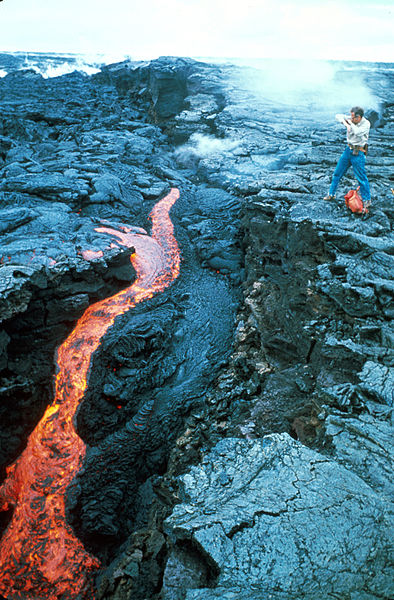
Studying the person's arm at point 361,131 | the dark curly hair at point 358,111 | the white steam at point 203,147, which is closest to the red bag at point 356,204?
the person's arm at point 361,131

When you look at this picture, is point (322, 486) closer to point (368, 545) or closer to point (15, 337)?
point (368, 545)

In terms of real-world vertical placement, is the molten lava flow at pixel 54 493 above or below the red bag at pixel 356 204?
below

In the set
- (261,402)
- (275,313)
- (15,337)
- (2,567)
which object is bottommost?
(2,567)

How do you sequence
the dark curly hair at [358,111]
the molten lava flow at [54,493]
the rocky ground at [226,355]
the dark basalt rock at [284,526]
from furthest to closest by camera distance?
the dark curly hair at [358,111], the molten lava flow at [54,493], the rocky ground at [226,355], the dark basalt rock at [284,526]

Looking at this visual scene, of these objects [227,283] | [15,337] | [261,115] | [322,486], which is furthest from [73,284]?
[261,115]

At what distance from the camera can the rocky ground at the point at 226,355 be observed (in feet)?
6.42

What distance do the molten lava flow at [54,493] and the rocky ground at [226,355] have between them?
18cm

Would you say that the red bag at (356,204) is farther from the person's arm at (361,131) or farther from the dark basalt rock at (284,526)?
the dark basalt rock at (284,526)

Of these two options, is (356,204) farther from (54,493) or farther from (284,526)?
(54,493)

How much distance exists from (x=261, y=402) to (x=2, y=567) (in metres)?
3.34

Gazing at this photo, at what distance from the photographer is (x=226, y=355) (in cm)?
559

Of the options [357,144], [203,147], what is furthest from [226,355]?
[203,147]

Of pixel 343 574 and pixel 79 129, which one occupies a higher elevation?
pixel 79 129

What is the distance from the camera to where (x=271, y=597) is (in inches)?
65.7
